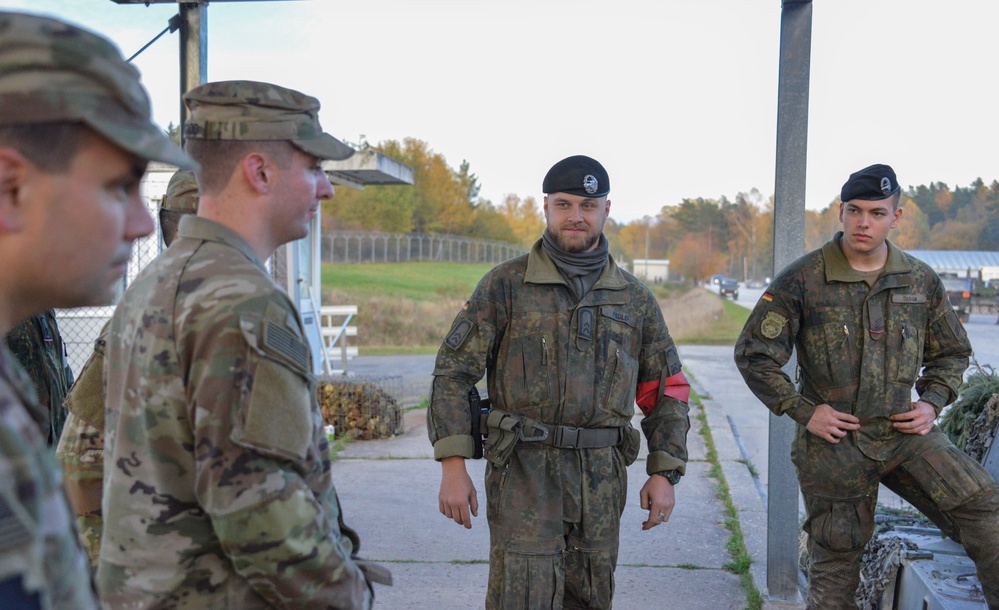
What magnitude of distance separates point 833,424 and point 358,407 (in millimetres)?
5786

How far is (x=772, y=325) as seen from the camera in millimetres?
4102

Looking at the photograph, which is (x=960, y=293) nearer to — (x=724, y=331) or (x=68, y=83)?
(x=724, y=331)

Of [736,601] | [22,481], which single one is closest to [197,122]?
[22,481]

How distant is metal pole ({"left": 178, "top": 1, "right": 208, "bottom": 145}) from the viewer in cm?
471

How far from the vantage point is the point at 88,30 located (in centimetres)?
124

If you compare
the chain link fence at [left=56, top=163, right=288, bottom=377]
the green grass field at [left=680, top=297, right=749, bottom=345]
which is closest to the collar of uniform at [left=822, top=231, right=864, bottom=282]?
the chain link fence at [left=56, top=163, right=288, bottom=377]

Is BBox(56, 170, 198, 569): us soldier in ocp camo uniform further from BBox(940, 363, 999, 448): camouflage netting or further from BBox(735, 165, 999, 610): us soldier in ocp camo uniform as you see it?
BBox(940, 363, 999, 448): camouflage netting

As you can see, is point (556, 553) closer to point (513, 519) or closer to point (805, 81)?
point (513, 519)

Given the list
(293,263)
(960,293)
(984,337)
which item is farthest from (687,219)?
(293,263)

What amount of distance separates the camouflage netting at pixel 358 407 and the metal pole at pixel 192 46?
4447 millimetres

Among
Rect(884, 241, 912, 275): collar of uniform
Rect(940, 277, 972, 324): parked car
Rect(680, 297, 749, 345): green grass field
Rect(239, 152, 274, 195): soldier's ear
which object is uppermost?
Rect(239, 152, 274, 195): soldier's ear

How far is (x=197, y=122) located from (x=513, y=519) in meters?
2.08

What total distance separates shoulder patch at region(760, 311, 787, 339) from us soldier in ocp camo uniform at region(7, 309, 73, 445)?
3.01 m

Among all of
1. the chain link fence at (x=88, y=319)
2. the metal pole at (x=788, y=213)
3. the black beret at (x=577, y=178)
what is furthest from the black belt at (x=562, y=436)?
the chain link fence at (x=88, y=319)
